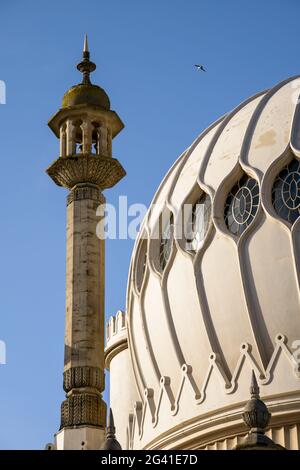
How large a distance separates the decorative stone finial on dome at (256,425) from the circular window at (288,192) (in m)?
3.35

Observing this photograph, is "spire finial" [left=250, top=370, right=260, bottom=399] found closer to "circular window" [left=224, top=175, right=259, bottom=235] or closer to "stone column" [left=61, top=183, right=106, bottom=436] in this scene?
"circular window" [left=224, top=175, right=259, bottom=235]

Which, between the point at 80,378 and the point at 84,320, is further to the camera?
the point at 84,320

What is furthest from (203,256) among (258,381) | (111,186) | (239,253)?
(111,186)

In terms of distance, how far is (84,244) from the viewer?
2603 cm

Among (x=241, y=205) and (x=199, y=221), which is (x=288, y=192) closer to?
(x=241, y=205)

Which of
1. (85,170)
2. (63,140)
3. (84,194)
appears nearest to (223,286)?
(84,194)

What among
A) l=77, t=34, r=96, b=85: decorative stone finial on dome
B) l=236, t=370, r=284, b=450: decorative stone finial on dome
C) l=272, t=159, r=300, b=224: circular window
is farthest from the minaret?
l=236, t=370, r=284, b=450: decorative stone finial on dome

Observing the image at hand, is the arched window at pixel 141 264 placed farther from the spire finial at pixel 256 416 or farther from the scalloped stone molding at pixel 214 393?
the spire finial at pixel 256 416

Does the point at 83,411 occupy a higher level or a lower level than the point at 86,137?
lower

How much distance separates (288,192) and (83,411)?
491 cm

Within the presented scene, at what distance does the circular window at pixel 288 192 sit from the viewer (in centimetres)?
2284

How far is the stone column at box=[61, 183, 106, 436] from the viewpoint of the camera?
24.9 meters

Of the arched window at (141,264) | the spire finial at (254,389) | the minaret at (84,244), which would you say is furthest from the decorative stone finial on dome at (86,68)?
the spire finial at (254,389)

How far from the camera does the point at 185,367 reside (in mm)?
23344
